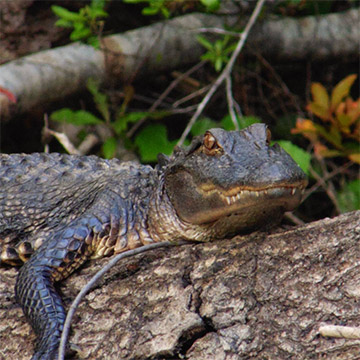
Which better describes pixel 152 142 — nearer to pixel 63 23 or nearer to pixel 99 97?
pixel 99 97

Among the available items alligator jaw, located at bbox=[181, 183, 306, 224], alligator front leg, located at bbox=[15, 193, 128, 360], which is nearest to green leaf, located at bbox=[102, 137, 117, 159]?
alligator front leg, located at bbox=[15, 193, 128, 360]

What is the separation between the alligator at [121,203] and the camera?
7.61ft

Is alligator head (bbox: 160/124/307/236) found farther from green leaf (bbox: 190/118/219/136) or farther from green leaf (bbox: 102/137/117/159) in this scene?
green leaf (bbox: 190/118/219/136)

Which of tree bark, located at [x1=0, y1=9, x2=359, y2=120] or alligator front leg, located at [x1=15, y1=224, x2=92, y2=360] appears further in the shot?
tree bark, located at [x1=0, y1=9, x2=359, y2=120]

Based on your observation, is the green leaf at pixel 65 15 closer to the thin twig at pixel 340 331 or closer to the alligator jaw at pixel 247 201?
the alligator jaw at pixel 247 201

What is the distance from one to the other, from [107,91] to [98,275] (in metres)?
3.12

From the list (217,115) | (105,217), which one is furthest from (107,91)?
(105,217)

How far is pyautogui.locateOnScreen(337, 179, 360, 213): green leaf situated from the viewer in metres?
4.64

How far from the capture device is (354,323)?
2.05 metres

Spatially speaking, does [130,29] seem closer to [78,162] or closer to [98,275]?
[78,162]

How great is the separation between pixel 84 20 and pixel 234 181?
307cm

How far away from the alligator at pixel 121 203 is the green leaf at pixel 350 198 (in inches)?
83.4

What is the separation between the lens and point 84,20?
15.9ft

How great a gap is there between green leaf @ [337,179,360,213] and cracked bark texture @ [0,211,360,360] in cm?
225
